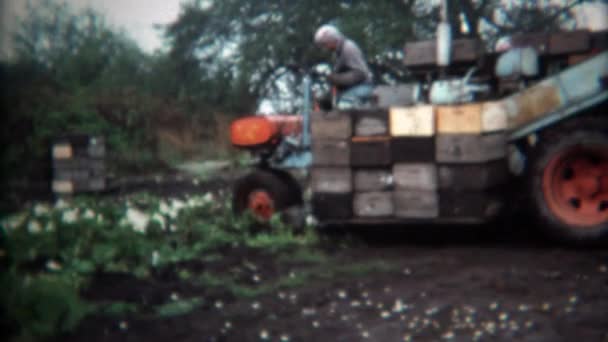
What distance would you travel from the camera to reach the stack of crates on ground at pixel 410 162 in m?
5.54

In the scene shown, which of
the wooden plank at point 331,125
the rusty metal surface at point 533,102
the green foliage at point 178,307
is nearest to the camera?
the green foliage at point 178,307

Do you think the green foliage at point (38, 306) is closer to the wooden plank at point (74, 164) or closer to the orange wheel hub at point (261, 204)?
the orange wheel hub at point (261, 204)

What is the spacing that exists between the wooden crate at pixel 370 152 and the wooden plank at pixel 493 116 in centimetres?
79

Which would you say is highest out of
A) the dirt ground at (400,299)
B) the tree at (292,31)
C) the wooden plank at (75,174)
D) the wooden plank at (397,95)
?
the tree at (292,31)

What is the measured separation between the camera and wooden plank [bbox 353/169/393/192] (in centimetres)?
588

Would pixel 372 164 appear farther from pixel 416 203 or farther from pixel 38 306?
pixel 38 306

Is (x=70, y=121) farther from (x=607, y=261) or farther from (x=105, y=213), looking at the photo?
(x=607, y=261)

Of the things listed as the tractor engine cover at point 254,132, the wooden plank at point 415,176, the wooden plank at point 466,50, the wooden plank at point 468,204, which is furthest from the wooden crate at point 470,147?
the tractor engine cover at point 254,132

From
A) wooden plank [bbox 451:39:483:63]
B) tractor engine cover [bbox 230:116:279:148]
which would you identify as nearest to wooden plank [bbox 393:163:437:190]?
wooden plank [bbox 451:39:483:63]

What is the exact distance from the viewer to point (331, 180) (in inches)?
241

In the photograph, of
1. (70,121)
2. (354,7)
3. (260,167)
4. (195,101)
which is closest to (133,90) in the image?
(195,101)

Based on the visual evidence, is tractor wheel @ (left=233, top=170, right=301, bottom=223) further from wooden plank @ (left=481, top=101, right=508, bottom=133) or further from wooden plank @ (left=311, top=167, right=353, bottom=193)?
wooden plank @ (left=481, top=101, right=508, bottom=133)

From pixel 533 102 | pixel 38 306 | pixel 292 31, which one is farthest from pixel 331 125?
pixel 292 31

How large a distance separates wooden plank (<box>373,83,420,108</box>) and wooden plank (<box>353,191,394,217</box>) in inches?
31.3
